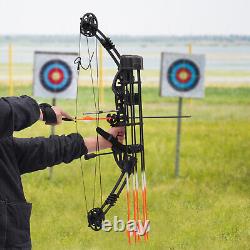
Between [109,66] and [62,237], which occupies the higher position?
[109,66]

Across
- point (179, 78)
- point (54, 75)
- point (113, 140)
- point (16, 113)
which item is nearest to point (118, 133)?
point (113, 140)

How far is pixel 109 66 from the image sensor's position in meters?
5.09

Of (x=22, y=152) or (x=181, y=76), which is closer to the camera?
(x=22, y=152)

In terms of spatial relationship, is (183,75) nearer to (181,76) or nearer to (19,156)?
(181,76)

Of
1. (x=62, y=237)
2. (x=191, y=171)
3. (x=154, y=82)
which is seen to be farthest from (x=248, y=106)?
(x=62, y=237)

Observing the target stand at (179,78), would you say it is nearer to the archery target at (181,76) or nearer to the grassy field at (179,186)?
the archery target at (181,76)

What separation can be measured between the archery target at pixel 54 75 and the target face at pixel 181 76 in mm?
568

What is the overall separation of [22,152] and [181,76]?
6.88 feet

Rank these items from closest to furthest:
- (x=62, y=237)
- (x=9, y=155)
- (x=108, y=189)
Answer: (x=9, y=155)
(x=62, y=237)
(x=108, y=189)

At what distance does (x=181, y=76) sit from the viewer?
3.65m

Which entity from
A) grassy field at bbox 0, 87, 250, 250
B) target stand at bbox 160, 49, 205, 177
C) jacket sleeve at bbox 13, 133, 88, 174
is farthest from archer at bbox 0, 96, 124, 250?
target stand at bbox 160, 49, 205, 177

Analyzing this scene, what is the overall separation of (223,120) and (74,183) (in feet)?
5.97

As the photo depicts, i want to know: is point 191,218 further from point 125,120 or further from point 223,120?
point 223,120

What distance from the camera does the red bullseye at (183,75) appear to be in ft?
12.0
